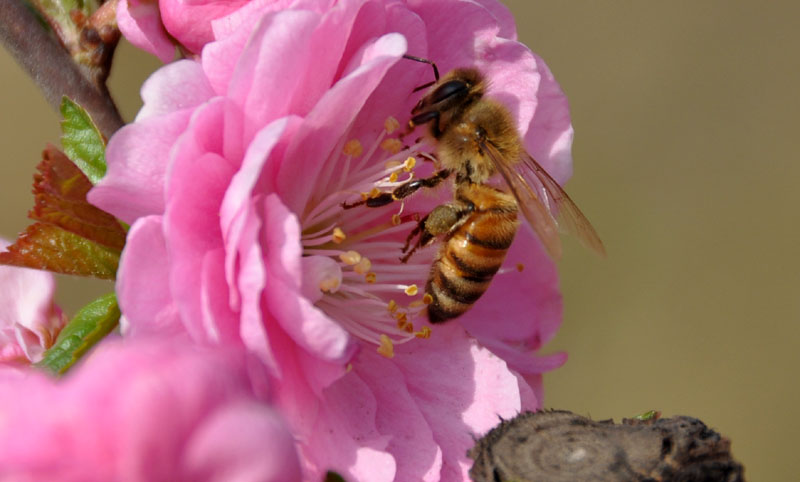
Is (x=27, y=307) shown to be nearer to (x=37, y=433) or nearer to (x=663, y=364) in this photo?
(x=37, y=433)

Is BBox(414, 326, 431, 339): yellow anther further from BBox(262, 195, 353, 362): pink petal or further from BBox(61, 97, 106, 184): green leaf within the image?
BBox(61, 97, 106, 184): green leaf

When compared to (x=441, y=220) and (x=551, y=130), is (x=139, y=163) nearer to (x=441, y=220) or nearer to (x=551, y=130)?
(x=441, y=220)

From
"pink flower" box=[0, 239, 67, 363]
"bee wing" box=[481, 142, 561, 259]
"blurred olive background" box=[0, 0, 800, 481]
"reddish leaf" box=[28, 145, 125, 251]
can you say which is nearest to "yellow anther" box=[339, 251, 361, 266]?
"bee wing" box=[481, 142, 561, 259]

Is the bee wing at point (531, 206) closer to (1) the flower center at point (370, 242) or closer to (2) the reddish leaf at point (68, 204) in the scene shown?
(1) the flower center at point (370, 242)

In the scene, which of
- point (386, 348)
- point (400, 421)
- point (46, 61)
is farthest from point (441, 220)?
point (46, 61)

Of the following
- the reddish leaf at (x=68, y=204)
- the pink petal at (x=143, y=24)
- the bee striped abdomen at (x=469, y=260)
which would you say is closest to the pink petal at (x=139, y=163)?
the reddish leaf at (x=68, y=204)

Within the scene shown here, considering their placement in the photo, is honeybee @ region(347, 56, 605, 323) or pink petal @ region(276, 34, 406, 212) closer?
pink petal @ region(276, 34, 406, 212)

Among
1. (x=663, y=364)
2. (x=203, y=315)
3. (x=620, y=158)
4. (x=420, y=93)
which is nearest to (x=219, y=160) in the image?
(x=203, y=315)
